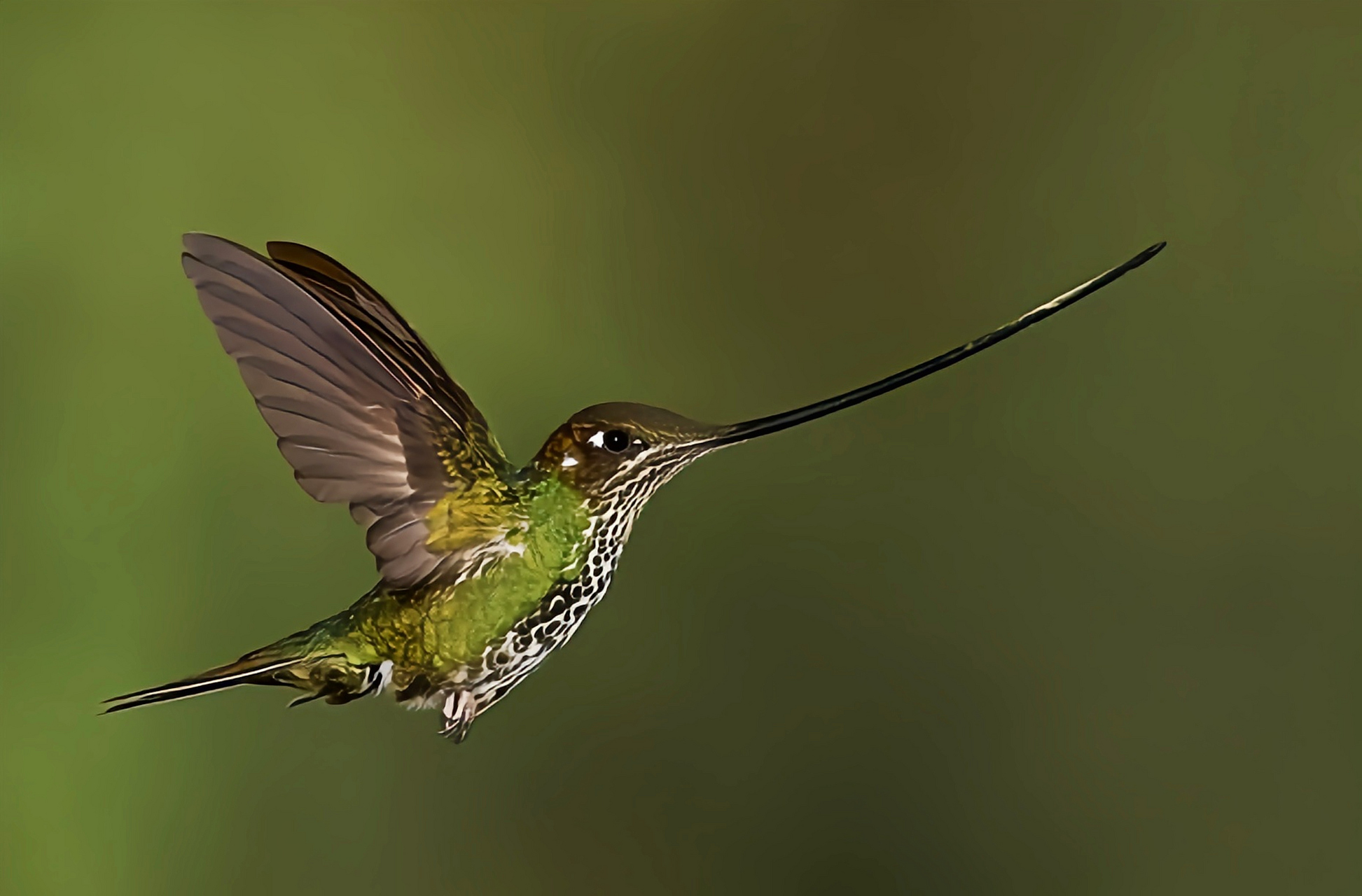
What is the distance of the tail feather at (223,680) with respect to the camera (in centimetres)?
57

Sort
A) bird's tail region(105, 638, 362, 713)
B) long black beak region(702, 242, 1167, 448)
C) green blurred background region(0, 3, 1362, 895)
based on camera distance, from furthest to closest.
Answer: green blurred background region(0, 3, 1362, 895) → bird's tail region(105, 638, 362, 713) → long black beak region(702, 242, 1167, 448)

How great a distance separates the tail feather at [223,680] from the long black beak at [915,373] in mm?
289

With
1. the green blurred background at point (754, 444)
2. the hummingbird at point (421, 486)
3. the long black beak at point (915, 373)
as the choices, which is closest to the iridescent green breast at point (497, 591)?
the hummingbird at point (421, 486)

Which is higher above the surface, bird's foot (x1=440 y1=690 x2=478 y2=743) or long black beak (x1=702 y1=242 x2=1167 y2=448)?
long black beak (x1=702 y1=242 x2=1167 y2=448)

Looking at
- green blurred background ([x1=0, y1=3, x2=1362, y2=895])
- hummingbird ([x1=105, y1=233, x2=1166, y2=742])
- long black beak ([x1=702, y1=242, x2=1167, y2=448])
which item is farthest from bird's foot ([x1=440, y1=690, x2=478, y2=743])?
green blurred background ([x1=0, y1=3, x2=1362, y2=895])

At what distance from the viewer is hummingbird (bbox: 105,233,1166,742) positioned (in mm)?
572

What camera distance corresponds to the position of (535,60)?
4.06 feet

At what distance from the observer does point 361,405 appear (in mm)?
595

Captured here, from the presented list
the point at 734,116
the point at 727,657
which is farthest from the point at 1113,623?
the point at 734,116

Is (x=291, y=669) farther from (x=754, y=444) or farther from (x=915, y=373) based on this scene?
(x=754, y=444)

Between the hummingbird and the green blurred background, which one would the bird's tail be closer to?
the hummingbird

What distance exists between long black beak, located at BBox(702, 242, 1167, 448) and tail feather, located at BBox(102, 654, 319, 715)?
289 millimetres

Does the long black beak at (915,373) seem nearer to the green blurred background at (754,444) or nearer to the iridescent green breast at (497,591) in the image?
the iridescent green breast at (497,591)

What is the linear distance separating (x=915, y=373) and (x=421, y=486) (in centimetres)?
28
